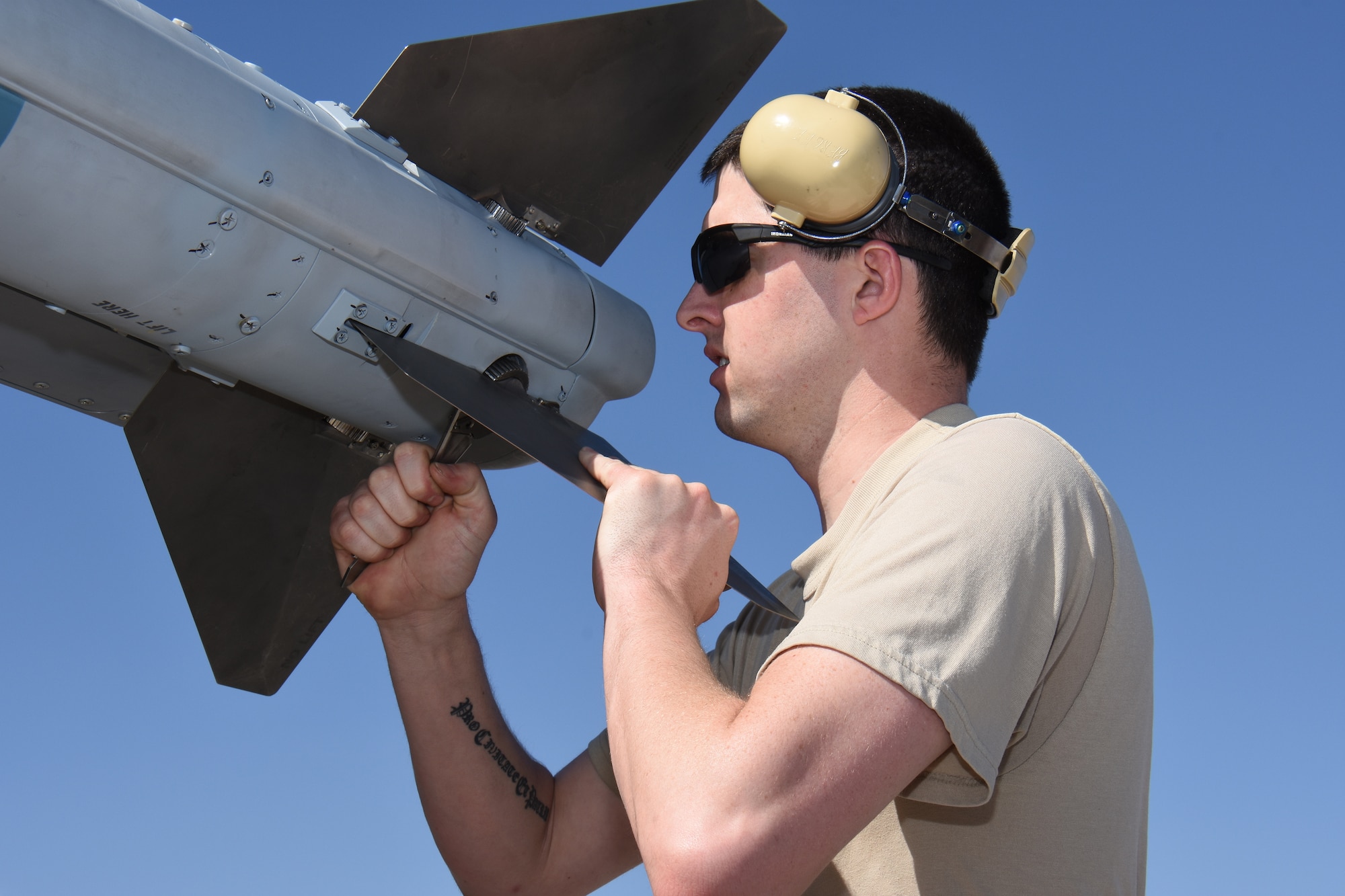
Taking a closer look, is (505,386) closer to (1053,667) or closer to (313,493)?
(313,493)

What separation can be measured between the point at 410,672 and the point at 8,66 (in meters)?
1.44

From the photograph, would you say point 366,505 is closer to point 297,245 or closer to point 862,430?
point 297,245

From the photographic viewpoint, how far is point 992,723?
50.7 inches

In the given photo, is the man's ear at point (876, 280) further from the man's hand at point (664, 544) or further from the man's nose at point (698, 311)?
the man's hand at point (664, 544)

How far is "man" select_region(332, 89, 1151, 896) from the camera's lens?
4.05 feet

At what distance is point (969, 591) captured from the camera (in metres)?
1.29

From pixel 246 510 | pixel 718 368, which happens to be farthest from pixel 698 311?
pixel 246 510

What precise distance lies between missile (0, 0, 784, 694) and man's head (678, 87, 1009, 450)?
70 centimetres

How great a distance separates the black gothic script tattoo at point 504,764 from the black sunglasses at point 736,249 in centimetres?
111

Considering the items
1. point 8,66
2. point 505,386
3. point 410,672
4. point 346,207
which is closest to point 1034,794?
point 410,672

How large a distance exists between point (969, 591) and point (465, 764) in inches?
57.0

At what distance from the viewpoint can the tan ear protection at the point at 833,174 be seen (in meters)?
2.15

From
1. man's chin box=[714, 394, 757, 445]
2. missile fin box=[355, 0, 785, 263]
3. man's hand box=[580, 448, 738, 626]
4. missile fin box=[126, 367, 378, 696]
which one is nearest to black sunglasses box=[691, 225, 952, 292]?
man's chin box=[714, 394, 757, 445]

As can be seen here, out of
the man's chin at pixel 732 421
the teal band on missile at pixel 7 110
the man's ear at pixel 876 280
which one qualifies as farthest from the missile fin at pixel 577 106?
the man's ear at pixel 876 280
